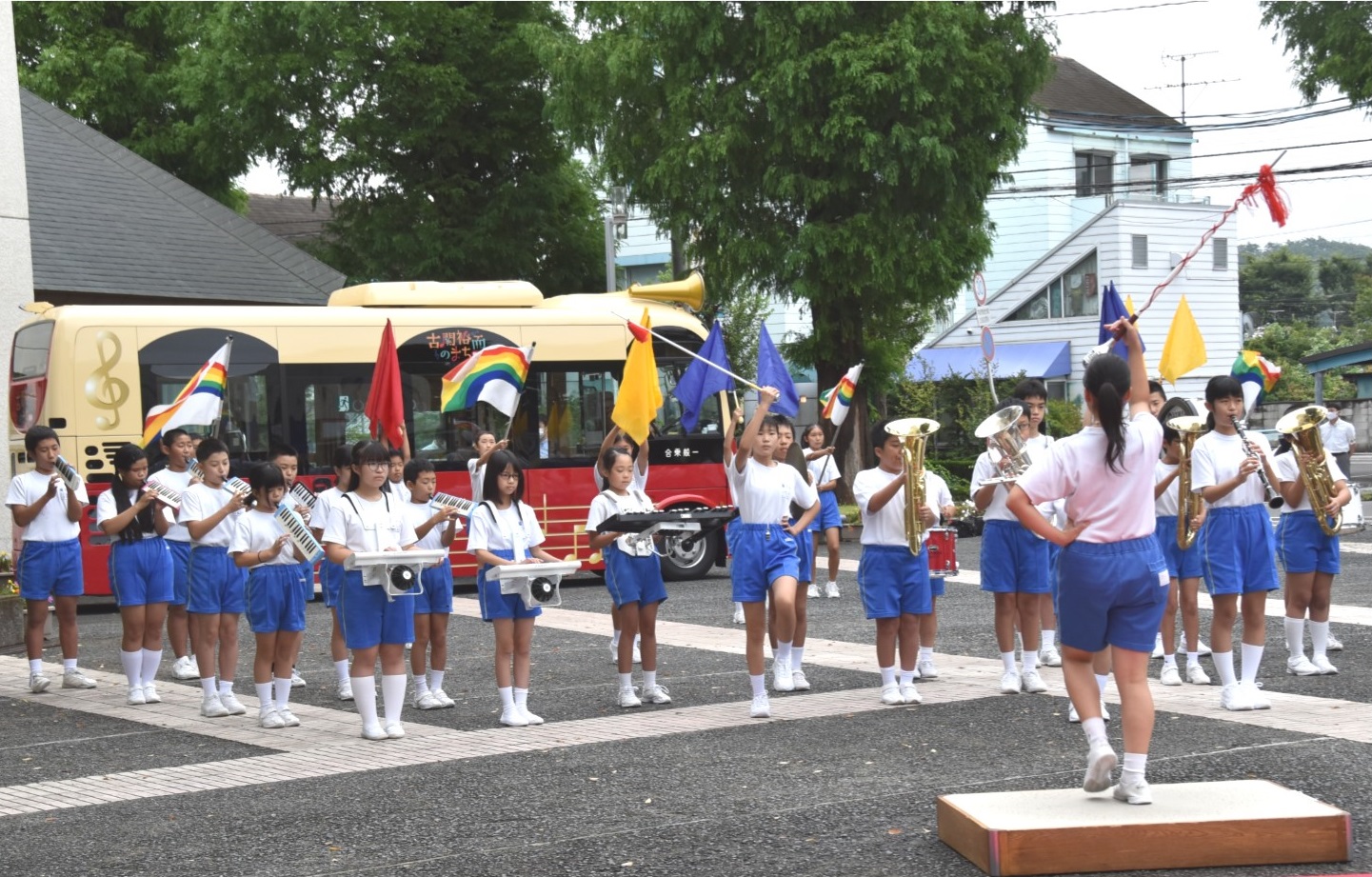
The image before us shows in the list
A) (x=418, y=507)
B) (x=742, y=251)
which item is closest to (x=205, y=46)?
(x=742, y=251)

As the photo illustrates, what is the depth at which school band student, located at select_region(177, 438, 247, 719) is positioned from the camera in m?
9.76

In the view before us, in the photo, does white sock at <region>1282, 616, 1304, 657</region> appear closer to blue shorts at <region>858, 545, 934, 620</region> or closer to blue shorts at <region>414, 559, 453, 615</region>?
blue shorts at <region>858, 545, 934, 620</region>

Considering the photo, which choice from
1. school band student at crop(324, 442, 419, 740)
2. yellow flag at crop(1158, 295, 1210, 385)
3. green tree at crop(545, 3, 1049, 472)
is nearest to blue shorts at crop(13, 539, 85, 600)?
school band student at crop(324, 442, 419, 740)

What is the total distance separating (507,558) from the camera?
921 centimetres

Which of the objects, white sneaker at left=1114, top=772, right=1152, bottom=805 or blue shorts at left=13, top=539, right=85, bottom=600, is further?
blue shorts at left=13, top=539, right=85, bottom=600

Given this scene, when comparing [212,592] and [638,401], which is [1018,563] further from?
[212,592]

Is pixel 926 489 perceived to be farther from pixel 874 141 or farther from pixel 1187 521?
pixel 874 141

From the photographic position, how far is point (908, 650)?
30.2ft

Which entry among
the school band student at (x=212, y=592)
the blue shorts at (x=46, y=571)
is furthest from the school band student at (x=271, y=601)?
the blue shorts at (x=46, y=571)

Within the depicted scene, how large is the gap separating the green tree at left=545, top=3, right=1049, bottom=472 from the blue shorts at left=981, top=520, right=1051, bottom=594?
13314mm

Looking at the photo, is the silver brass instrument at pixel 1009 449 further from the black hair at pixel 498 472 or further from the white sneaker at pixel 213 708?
the white sneaker at pixel 213 708

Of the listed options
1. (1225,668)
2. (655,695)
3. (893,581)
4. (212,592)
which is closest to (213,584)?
(212,592)

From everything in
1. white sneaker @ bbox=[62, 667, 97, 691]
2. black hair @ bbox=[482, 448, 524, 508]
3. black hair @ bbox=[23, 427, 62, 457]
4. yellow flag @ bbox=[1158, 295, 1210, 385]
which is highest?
yellow flag @ bbox=[1158, 295, 1210, 385]

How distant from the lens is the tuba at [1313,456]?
934cm
